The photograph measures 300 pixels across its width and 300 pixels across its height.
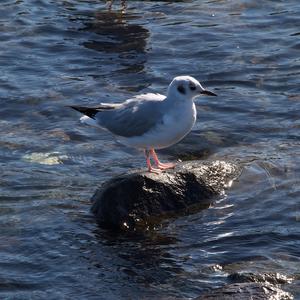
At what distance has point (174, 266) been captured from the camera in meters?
7.29

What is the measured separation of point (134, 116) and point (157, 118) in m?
0.26

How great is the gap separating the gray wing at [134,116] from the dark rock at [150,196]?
40 cm

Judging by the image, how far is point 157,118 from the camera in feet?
26.3

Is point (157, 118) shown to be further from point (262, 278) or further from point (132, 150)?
point (132, 150)

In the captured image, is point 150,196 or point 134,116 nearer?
point 150,196

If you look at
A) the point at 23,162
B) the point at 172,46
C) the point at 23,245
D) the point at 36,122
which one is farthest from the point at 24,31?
the point at 23,245

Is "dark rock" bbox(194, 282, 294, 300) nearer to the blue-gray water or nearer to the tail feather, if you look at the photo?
the blue-gray water

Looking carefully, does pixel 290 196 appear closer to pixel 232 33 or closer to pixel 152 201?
pixel 152 201

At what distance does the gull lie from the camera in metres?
7.99

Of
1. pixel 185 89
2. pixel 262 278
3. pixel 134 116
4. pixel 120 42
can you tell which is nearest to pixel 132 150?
pixel 134 116

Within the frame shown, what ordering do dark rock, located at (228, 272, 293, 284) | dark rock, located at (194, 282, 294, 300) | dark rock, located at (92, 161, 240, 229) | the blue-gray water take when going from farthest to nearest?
1. dark rock, located at (92, 161, 240, 229)
2. the blue-gray water
3. dark rock, located at (228, 272, 293, 284)
4. dark rock, located at (194, 282, 294, 300)

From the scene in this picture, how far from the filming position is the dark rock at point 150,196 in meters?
7.96

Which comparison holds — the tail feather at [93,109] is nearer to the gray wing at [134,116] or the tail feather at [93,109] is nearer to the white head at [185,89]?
the gray wing at [134,116]

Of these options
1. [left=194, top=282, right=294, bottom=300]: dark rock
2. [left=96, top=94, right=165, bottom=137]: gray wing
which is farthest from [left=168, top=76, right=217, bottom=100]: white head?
[left=194, top=282, right=294, bottom=300]: dark rock
